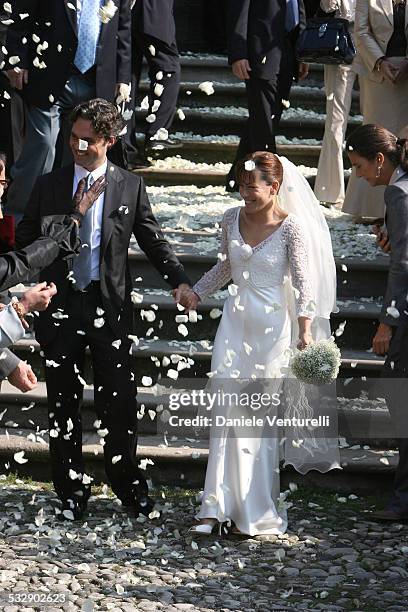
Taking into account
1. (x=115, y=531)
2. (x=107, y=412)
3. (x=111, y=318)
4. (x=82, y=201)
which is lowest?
(x=115, y=531)

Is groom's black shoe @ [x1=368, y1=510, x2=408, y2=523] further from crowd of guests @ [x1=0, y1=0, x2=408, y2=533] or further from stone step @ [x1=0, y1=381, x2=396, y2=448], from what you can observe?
stone step @ [x1=0, y1=381, x2=396, y2=448]

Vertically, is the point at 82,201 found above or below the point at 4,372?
above

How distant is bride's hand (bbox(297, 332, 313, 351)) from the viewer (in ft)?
22.2

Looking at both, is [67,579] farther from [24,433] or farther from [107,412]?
[24,433]

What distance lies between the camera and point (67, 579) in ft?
20.2

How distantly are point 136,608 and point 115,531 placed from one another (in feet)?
3.19

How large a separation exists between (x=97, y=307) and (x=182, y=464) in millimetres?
1121

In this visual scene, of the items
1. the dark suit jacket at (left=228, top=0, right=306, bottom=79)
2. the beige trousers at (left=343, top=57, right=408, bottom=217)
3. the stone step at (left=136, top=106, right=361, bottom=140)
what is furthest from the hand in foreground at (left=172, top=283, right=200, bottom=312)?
the stone step at (left=136, top=106, right=361, bottom=140)

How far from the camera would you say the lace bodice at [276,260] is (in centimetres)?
681

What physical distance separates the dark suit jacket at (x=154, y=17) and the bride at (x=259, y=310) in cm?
337

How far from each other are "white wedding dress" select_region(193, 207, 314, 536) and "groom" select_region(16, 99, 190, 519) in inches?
12.9

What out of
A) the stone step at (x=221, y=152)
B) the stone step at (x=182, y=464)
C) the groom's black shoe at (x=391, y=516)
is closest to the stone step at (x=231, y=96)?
the stone step at (x=221, y=152)

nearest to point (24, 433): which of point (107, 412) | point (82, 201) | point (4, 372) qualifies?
point (107, 412)

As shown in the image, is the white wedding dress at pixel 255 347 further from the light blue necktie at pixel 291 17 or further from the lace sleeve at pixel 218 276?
the light blue necktie at pixel 291 17
